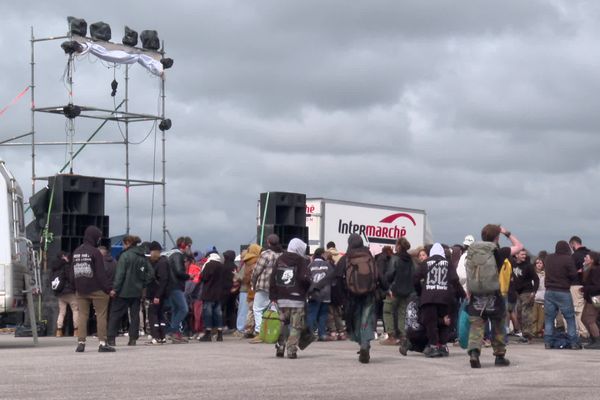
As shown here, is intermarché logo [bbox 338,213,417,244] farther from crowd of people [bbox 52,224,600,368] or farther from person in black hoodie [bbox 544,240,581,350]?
person in black hoodie [bbox 544,240,581,350]

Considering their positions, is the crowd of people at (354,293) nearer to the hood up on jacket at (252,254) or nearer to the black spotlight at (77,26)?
the hood up on jacket at (252,254)

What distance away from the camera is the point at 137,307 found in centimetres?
2123

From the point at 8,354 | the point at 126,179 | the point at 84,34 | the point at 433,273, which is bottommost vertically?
the point at 8,354

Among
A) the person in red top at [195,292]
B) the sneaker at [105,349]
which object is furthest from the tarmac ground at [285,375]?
the person in red top at [195,292]

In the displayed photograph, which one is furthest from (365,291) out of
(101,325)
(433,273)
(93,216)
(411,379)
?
(93,216)

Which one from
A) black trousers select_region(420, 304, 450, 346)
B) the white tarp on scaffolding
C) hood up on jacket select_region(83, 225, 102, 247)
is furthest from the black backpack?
Answer: the white tarp on scaffolding

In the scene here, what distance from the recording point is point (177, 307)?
22328 millimetres

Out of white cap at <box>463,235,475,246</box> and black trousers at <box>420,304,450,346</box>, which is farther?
white cap at <box>463,235,475,246</box>

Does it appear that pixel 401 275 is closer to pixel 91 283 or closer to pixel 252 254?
pixel 252 254

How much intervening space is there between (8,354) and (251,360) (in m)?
4.16

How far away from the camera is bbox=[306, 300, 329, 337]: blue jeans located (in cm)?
2328

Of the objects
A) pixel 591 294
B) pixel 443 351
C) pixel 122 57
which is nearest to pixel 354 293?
pixel 443 351

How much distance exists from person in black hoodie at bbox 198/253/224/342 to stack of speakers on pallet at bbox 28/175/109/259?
13.5 feet

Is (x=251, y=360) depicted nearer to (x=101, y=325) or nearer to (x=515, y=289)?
(x=101, y=325)
